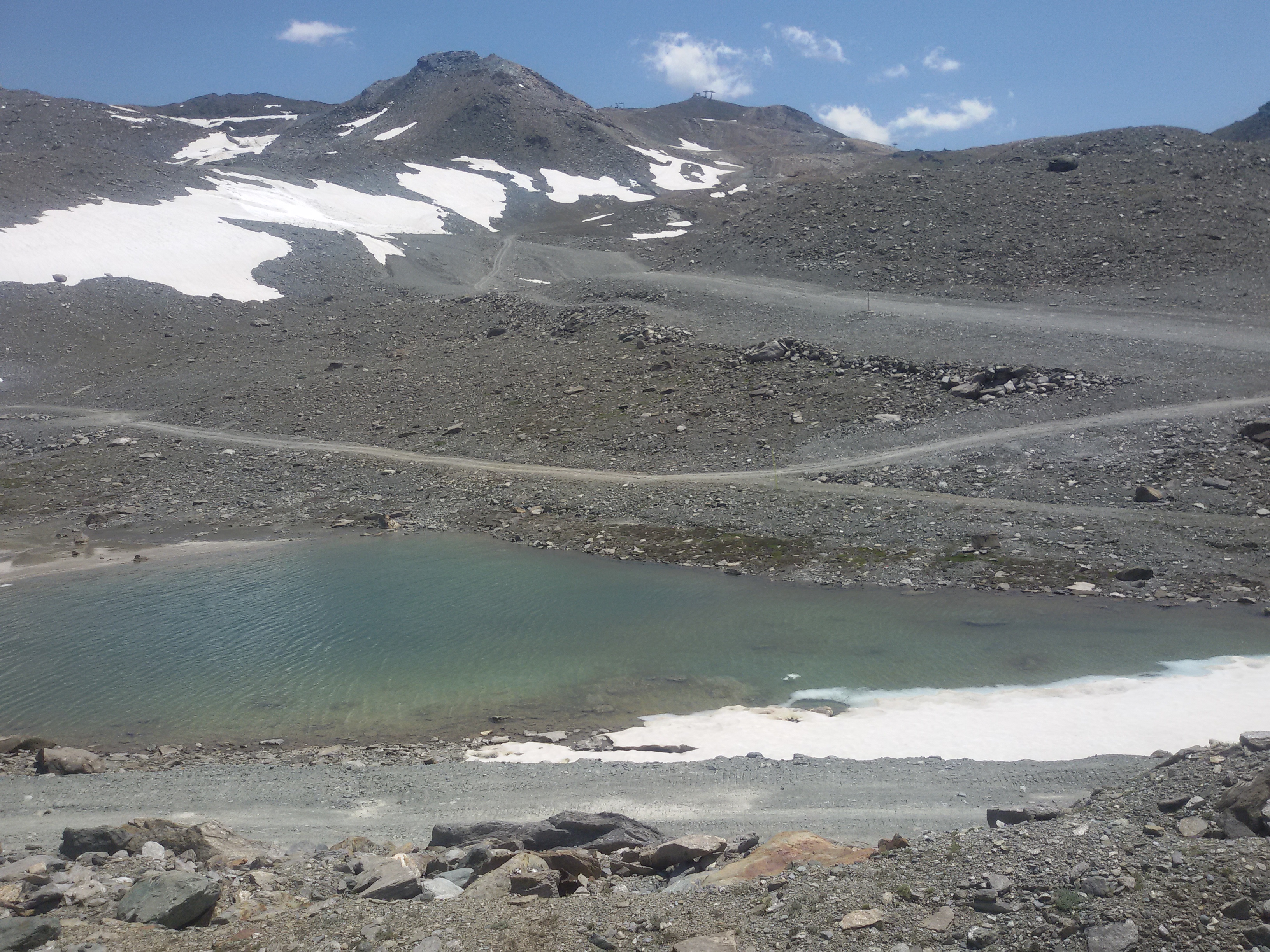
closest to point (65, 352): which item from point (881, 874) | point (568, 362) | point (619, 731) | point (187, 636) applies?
point (568, 362)

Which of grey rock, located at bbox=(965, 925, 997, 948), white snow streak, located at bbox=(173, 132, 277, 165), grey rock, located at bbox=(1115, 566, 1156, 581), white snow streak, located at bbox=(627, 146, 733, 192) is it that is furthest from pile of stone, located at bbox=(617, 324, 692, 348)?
white snow streak, located at bbox=(173, 132, 277, 165)

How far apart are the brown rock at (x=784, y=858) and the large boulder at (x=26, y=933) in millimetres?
5269

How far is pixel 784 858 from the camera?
812cm

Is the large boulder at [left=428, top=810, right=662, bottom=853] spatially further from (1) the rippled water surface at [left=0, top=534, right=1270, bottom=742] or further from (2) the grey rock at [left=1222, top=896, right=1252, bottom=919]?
(2) the grey rock at [left=1222, top=896, right=1252, bottom=919]

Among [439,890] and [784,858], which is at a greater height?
[784,858]

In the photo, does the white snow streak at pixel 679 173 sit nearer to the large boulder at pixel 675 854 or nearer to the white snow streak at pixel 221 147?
the white snow streak at pixel 221 147

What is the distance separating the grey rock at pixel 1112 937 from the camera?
5719 millimetres

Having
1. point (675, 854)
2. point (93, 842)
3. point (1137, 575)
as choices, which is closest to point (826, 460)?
point (1137, 575)

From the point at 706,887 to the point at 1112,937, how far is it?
3.16 meters

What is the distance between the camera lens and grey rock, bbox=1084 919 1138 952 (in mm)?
5719

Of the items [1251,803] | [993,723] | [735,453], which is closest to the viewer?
[1251,803]

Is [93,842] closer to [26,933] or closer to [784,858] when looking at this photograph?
[26,933]

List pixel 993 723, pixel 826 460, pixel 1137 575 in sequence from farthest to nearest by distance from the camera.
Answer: pixel 826 460 < pixel 1137 575 < pixel 993 723

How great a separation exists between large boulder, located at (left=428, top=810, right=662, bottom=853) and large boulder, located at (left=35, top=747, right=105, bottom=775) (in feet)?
20.8
